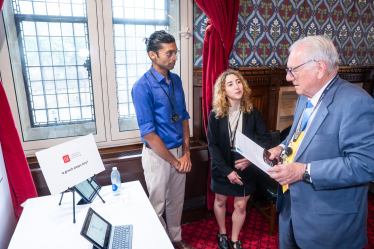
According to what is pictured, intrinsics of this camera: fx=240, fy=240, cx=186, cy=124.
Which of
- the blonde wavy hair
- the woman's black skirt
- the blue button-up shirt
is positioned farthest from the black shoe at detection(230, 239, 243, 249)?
the blonde wavy hair

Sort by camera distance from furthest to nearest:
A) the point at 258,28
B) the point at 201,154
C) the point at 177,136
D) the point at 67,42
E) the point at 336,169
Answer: the point at 258,28
the point at 201,154
the point at 67,42
the point at 177,136
the point at 336,169

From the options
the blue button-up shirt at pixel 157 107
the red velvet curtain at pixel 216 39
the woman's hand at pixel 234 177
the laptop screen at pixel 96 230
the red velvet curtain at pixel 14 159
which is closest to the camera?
the laptop screen at pixel 96 230

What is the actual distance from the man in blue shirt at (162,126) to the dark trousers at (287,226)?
0.80 m

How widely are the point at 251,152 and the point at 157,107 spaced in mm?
782

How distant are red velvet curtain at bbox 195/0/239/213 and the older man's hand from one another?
49.3 inches

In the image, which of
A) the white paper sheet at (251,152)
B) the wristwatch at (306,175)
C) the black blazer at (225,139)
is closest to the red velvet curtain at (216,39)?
the black blazer at (225,139)

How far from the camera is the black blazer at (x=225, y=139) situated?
1.91 meters

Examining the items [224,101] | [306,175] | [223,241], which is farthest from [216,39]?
[223,241]

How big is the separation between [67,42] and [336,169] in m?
2.18

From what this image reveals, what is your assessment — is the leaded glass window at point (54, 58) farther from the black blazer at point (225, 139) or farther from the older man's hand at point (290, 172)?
the older man's hand at point (290, 172)

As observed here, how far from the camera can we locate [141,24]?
2.28 metres

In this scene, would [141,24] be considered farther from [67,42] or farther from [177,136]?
[177,136]

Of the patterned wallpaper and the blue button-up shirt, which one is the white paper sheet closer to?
the blue button-up shirt

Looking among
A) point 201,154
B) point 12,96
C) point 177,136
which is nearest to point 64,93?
point 12,96
